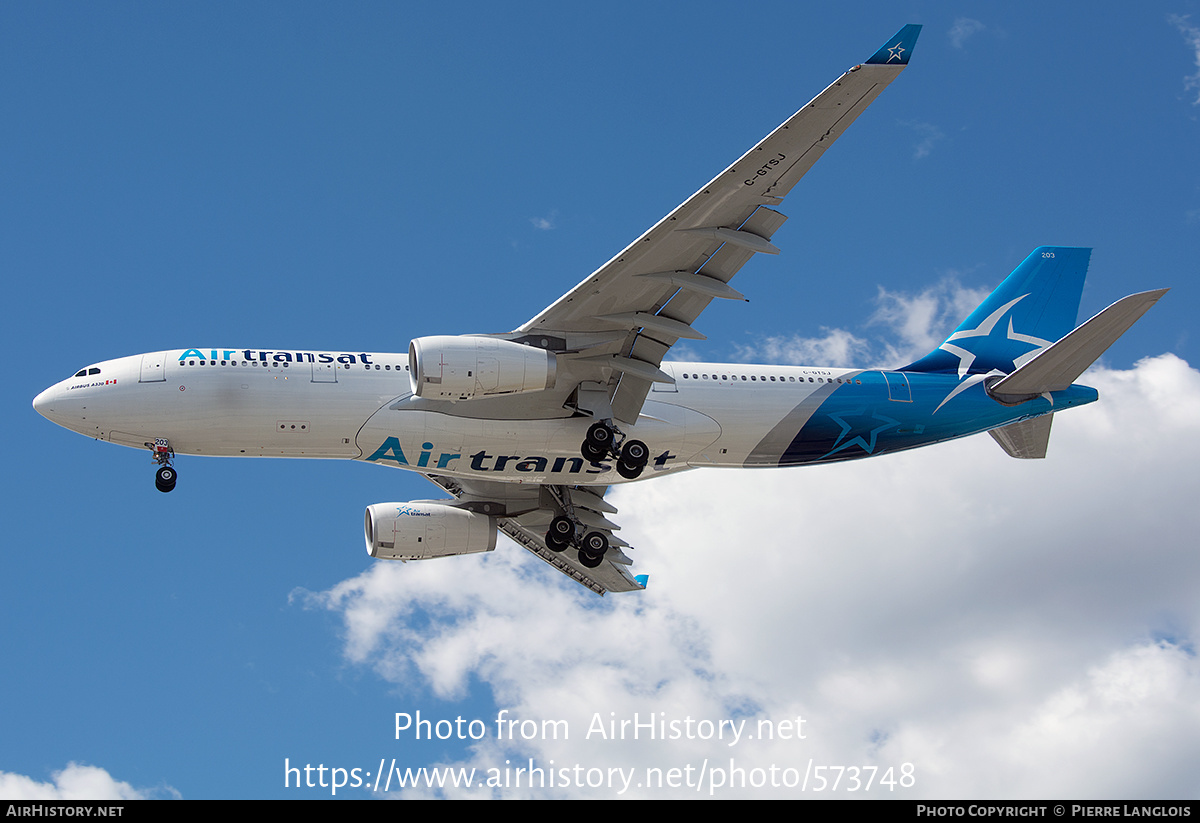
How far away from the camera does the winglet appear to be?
73.0 feet

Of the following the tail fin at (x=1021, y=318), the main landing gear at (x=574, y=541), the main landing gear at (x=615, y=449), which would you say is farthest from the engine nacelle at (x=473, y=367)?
the tail fin at (x=1021, y=318)

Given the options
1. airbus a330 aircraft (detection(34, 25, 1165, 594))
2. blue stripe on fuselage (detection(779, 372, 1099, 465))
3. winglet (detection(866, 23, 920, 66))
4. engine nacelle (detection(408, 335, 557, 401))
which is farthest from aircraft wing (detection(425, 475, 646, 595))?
winglet (detection(866, 23, 920, 66))

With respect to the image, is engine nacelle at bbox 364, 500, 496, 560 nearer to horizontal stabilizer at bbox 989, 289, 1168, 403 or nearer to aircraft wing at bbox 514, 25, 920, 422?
aircraft wing at bbox 514, 25, 920, 422

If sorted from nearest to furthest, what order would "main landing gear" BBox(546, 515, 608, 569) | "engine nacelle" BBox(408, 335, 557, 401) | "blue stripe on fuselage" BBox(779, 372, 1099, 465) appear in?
1. "engine nacelle" BBox(408, 335, 557, 401)
2. "blue stripe on fuselage" BBox(779, 372, 1099, 465)
3. "main landing gear" BBox(546, 515, 608, 569)

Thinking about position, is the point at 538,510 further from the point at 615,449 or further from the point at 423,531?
the point at 615,449

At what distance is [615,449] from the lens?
3028 centimetres

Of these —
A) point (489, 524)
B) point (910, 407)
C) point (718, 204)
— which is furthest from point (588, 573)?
point (718, 204)

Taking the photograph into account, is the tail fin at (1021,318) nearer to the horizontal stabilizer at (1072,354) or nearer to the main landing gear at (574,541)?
the horizontal stabilizer at (1072,354)

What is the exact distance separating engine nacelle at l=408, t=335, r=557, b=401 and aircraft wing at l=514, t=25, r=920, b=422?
3.30 ft

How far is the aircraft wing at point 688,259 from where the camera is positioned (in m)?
23.1

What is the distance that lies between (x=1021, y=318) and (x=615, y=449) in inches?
580
